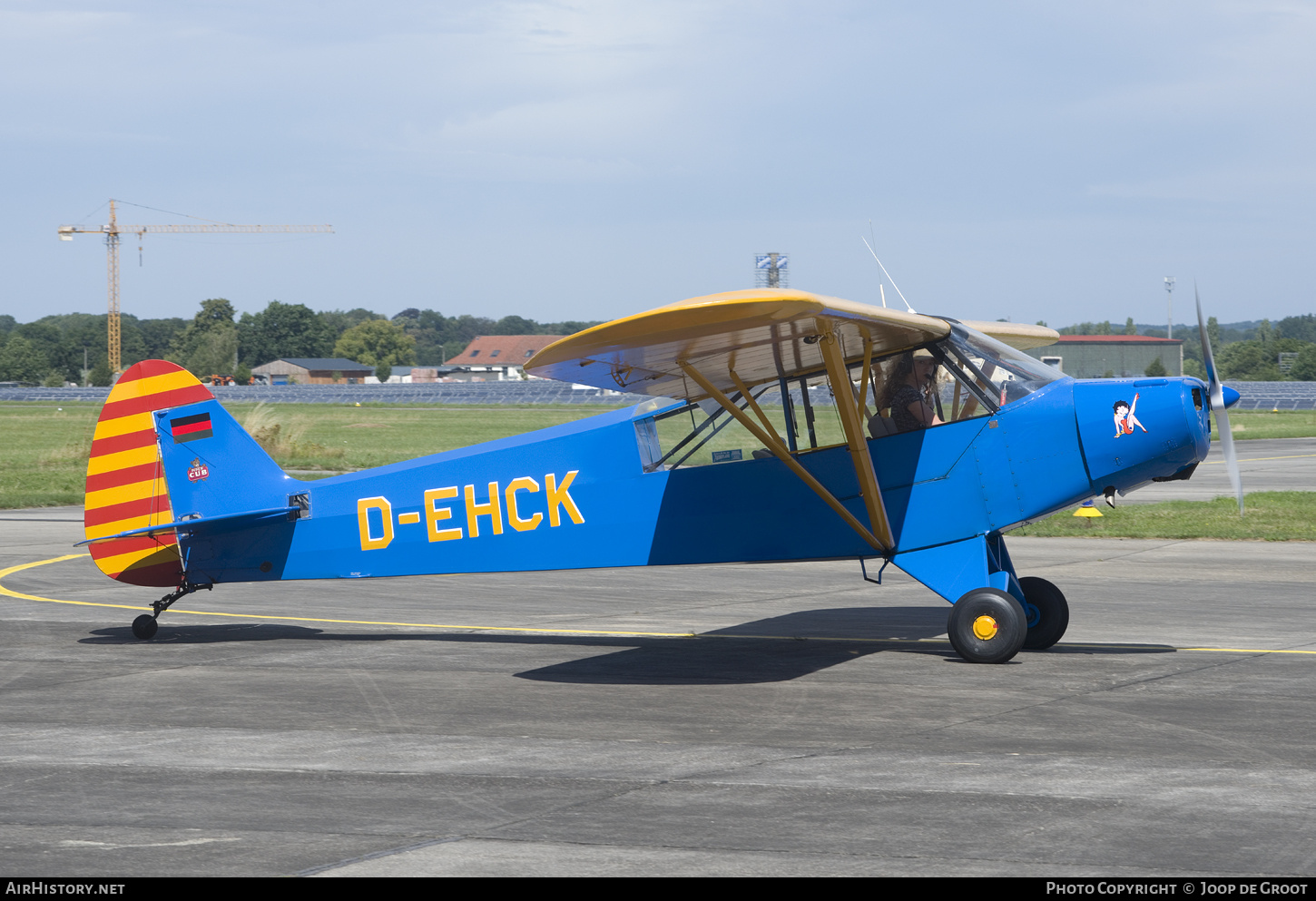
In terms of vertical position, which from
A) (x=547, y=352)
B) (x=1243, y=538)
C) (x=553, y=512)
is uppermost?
(x=547, y=352)

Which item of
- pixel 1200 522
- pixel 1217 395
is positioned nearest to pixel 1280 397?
pixel 1200 522

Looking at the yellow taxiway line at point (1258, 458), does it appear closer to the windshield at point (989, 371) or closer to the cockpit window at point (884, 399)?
the windshield at point (989, 371)

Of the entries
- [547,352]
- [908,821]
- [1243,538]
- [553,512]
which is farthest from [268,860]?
[1243,538]

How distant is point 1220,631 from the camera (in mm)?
10883

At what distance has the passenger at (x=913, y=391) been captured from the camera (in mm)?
9711

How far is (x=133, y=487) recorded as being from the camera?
11.2 meters

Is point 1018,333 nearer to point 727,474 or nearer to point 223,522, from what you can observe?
point 727,474

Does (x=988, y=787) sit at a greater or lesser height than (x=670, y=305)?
lesser

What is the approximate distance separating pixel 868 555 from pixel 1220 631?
3.53 meters

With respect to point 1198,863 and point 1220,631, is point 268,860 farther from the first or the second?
point 1220,631

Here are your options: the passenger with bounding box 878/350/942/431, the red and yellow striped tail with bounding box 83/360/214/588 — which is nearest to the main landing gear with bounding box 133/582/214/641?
the red and yellow striped tail with bounding box 83/360/214/588

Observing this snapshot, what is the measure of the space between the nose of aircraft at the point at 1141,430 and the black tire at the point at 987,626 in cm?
112

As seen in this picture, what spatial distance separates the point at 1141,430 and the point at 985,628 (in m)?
1.84

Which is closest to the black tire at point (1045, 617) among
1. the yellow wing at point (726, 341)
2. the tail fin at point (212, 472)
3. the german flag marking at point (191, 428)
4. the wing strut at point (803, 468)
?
the wing strut at point (803, 468)
